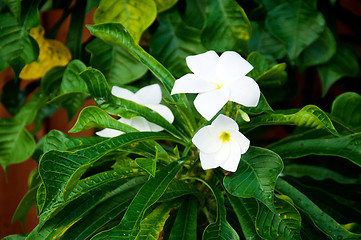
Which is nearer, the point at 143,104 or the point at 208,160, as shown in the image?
the point at 208,160

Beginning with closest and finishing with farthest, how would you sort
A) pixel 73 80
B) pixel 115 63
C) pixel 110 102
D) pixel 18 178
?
pixel 110 102, pixel 73 80, pixel 115 63, pixel 18 178

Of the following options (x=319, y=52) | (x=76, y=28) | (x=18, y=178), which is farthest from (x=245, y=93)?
(x=18, y=178)

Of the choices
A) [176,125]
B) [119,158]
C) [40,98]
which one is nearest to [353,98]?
[176,125]

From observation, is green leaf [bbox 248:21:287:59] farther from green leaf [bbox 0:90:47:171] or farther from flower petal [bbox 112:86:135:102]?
green leaf [bbox 0:90:47:171]

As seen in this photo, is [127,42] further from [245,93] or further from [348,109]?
[348,109]

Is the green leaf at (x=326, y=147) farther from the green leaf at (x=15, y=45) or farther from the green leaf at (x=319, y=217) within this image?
the green leaf at (x=15, y=45)

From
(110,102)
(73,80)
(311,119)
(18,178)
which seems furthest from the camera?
(18,178)

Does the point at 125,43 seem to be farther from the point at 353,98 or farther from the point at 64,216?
the point at 353,98
